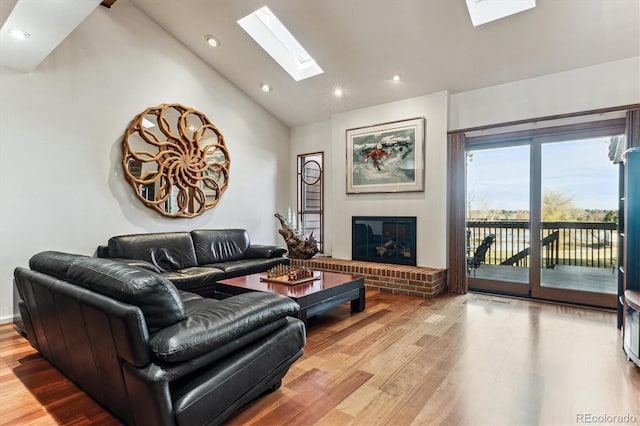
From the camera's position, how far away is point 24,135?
3.37m

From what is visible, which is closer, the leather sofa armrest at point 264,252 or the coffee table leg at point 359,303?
the coffee table leg at point 359,303

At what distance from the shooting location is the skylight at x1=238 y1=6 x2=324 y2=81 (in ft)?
14.0

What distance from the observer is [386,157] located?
5.05 m

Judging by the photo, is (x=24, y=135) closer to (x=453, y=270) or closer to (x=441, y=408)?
(x=441, y=408)

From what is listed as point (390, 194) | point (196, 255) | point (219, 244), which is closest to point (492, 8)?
point (390, 194)

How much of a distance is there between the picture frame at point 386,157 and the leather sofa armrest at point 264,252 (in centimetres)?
152

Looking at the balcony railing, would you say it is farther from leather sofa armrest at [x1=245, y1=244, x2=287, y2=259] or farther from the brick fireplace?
leather sofa armrest at [x1=245, y1=244, x2=287, y2=259]

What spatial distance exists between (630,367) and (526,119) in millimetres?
2768

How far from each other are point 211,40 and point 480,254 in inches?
184

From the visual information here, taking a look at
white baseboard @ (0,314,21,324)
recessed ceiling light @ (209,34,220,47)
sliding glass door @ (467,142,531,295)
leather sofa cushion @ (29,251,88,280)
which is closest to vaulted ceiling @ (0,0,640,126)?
recessed ceiling light @ (209,34,220,47)

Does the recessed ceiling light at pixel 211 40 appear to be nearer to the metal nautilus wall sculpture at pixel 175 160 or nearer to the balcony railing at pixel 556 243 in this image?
the metal nautilus wall sculpture at pixel 175 160

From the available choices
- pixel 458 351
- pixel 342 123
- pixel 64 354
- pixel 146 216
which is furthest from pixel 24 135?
pixel 458 351

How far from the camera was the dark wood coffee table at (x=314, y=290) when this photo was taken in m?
2.94

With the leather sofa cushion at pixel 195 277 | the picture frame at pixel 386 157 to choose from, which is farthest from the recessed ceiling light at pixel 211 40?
the leather sofa cushion at pixel 195 277
